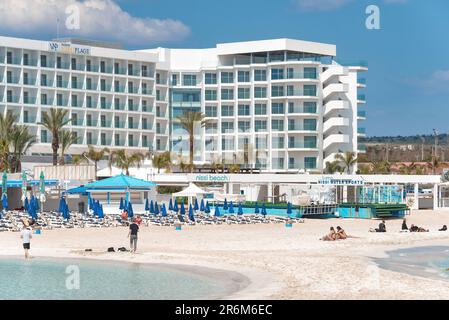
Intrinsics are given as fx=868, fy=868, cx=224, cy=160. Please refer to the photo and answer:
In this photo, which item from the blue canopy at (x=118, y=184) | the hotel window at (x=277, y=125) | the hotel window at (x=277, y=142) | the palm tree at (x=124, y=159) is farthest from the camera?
the hotel window at (x=277, y=125)

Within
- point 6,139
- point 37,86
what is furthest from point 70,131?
point 6,139

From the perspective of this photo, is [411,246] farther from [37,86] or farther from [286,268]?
[37,86]

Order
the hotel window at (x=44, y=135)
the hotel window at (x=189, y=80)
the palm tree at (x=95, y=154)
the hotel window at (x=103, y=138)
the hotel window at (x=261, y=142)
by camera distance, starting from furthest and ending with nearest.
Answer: the hotel window at (x=189, y=80) < the hotel window at (x=261, y=142) < the hotel window at (x=103, y=138) < the hotel window at (x=44, y=135) < the palm tree at (x=95, y=154)

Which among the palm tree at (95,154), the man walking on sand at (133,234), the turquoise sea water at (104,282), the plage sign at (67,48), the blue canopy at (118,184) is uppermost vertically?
the plage sign at (67,48)

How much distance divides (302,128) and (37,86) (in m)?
30.6

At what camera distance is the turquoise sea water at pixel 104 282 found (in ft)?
81.6

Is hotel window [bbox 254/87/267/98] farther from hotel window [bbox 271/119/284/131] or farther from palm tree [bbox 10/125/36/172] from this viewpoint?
palm tree [bbox 10/125/36/172]

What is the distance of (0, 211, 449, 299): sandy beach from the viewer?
24922mm

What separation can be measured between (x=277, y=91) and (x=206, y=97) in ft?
32.8

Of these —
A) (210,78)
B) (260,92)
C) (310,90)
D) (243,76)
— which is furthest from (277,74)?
(210,78)

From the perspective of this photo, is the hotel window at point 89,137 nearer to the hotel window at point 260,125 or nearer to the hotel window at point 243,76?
the hotel window at point 243,76

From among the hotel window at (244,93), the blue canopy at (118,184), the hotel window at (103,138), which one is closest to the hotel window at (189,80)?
the hotel window at (244,93)

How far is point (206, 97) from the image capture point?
107 meters

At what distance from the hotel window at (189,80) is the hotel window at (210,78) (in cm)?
238
